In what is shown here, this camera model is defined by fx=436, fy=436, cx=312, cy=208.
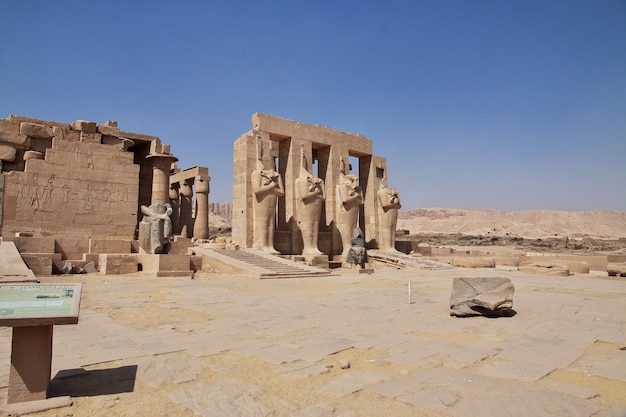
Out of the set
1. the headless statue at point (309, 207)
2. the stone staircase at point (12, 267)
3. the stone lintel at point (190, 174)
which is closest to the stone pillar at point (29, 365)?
the stone staircase at point (12, 267)

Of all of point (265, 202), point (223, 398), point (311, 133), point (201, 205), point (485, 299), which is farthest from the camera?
point (201, 205)

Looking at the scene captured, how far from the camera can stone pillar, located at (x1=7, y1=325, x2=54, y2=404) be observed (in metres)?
2.84

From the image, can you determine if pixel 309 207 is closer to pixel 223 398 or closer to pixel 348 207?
pixel 348 207

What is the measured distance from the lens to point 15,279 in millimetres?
8242

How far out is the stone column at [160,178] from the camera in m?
17.5

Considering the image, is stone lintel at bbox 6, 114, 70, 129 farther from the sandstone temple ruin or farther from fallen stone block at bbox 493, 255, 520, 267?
fallen stone block at bbox 493, 255, 520, 267

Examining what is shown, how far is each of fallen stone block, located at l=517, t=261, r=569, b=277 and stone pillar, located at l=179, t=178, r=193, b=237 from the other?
16457 millimetres

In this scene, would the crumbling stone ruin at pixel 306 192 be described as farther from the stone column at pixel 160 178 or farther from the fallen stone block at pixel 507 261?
A: the fallen stone block at pixel 507 261

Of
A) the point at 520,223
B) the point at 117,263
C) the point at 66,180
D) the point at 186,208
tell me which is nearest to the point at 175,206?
the point at 186,208

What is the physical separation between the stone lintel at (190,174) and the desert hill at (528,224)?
4983cm

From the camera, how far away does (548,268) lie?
14766 millimetres

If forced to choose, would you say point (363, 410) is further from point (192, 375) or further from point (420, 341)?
point (420, 341)

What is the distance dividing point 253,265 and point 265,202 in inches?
173

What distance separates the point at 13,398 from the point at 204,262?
11983mm
